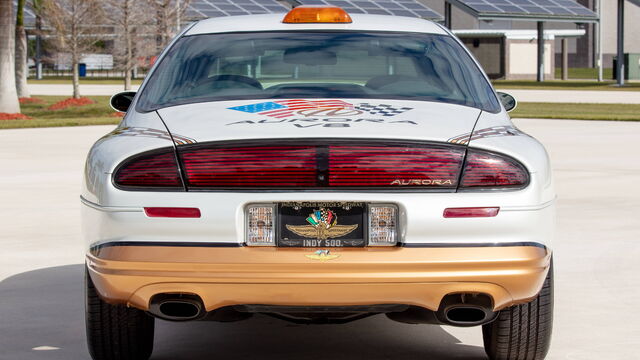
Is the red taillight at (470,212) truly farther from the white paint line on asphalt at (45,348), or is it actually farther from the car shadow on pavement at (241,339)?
the white paint line on asphalt at (45,348)

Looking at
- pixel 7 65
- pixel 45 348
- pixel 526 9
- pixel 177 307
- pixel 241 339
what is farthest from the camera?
pixel 526 9

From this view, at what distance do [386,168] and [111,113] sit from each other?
28.3 metres

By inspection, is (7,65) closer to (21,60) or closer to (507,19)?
(21,60)

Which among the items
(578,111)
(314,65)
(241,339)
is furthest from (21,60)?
(241,339)

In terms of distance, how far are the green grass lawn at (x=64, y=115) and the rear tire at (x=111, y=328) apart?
20665 mm

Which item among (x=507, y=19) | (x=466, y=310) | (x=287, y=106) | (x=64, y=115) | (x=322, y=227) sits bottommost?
(x=64, y=115)

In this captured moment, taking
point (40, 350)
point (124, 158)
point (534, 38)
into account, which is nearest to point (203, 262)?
point (124, 158)

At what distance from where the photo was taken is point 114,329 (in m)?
5.05

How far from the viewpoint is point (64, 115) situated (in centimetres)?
3189

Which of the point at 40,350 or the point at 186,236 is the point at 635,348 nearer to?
the point at 186,236

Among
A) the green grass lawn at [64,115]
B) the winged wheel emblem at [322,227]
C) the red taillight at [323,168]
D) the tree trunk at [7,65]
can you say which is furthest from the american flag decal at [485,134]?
the tree trunk at [7,65]

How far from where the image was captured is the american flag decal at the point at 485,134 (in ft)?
15.2

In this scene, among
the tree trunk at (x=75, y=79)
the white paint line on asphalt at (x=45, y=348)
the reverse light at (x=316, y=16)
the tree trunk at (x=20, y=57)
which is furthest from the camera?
the tree trunk at (x=20, y=57)

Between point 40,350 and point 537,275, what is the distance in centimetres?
242
